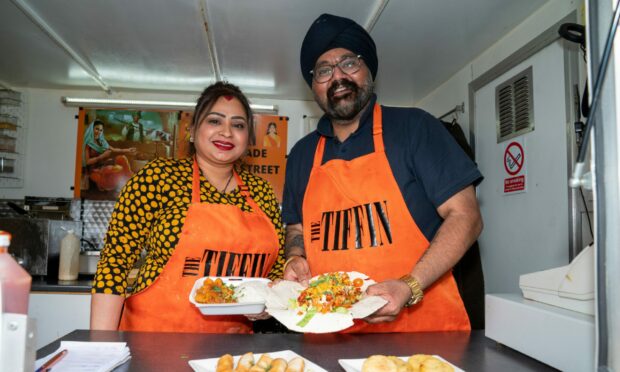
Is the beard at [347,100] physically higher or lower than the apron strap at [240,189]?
higher

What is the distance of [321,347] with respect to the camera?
1.23 meters

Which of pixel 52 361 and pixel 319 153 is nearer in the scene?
pixel 52 361

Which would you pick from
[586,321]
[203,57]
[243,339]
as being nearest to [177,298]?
[243,339]

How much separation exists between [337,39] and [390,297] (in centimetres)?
117

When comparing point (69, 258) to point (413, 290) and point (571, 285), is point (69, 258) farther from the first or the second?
point (571, 285)

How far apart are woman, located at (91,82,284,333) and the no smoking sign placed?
170cm

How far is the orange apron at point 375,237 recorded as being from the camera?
170 cm

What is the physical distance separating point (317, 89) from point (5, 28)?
244 centimetres

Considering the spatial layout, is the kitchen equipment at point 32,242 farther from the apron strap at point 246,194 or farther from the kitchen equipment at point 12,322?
the kitchen equipment at point 12,322

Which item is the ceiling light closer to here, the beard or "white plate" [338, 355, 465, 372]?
the beard

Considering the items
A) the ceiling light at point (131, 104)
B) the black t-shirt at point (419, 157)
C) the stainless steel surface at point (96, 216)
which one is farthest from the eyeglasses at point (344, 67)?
the stainless steel surface at point (96, 216)

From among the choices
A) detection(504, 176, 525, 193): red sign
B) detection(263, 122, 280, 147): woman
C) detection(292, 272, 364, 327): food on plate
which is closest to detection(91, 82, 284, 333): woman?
detection(292, 272, 364, 327): food on plate

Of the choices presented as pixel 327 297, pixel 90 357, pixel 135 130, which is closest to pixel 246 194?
pixel 327 297

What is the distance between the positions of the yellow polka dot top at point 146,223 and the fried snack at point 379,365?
1.19 metres
